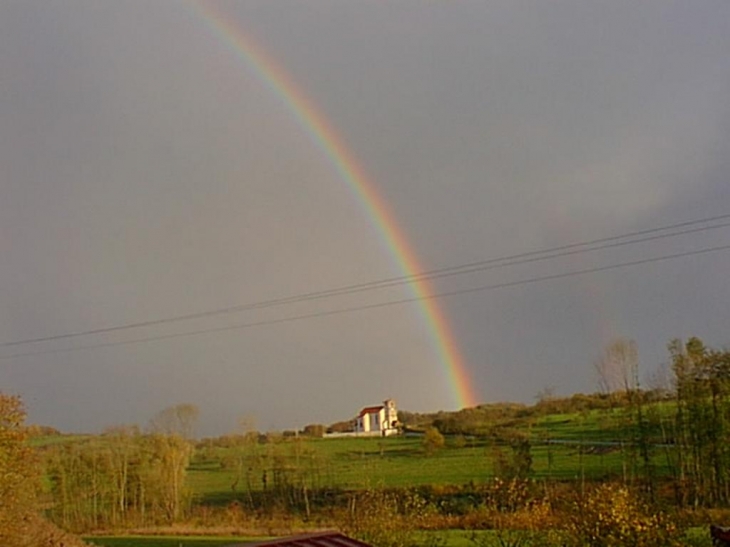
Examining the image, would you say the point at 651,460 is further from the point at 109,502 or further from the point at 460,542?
the point at 109,502

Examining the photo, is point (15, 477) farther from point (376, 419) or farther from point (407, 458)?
point (376, 419)

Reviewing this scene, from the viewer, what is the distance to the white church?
51778 mm

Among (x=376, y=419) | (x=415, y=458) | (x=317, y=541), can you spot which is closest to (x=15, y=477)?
(x=317, y=541)

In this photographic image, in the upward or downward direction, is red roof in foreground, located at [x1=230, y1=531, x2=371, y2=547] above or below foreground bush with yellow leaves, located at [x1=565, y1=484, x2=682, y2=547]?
above

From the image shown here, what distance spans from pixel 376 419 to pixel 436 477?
62.6 ft

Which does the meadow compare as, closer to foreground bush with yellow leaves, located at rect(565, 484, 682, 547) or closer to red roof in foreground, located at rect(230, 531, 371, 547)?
foreground bush with yellow leaves, located at rect(565, 484, 682, 547)

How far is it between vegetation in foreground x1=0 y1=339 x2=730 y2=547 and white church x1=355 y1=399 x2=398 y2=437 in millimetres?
1900

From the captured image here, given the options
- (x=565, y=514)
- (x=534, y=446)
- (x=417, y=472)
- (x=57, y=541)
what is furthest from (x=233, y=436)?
(x=565, y=514)

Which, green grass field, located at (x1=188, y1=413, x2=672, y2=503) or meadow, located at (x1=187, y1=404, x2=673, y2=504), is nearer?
meadow, located at (x1=187, y1=404, x2=673, y2=504)

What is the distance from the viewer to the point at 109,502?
41.9 metres

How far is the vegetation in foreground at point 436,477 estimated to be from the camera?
18359 mm

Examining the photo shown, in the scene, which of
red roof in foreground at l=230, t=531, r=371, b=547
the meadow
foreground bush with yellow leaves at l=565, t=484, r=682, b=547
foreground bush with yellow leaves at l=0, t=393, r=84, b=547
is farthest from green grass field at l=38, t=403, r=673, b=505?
red roof in foreground at l=230, t=531, r=371, b=547

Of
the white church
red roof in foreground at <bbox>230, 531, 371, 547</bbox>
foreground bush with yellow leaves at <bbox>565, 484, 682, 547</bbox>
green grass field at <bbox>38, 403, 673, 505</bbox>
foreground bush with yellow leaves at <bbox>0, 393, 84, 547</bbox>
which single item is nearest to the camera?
red roof in foreground at <bbox>230, 531, 371, 547</bbox>

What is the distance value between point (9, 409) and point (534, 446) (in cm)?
2160
